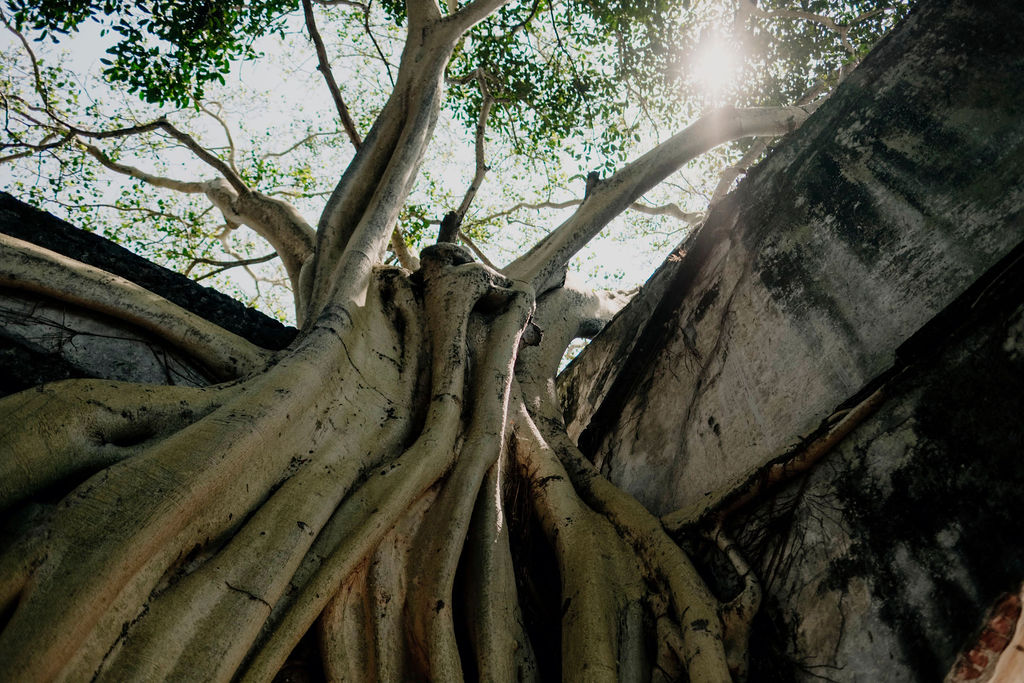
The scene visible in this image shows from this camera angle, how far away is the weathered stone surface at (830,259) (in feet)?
8.20

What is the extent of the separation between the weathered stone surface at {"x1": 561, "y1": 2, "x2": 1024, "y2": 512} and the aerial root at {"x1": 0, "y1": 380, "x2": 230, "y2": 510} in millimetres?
1790

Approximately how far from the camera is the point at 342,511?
207cm

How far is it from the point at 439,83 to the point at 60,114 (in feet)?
16.7

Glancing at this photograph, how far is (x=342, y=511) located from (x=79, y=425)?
2.34ft

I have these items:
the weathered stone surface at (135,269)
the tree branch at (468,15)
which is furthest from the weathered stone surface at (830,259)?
the tree branch at (468,15)

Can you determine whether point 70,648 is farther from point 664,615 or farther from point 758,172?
point 758,172

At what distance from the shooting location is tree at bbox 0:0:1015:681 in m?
1.55

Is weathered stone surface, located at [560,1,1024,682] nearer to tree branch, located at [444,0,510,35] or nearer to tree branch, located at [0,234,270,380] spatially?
tree branch, located at [0,234,270,380]

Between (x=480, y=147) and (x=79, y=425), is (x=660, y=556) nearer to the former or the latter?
(x=79, y=425)

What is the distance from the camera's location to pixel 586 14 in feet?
21.5

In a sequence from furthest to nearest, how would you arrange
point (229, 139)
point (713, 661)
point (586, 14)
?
point (229, 139), point (586, 14), point (713, 661)

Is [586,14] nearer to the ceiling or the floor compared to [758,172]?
nearer to the ceiling

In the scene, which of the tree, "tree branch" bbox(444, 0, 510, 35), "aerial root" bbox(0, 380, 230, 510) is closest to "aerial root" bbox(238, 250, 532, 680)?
the tree

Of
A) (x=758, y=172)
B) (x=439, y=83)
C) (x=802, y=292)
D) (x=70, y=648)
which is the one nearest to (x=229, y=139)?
(x=439, y=83)
